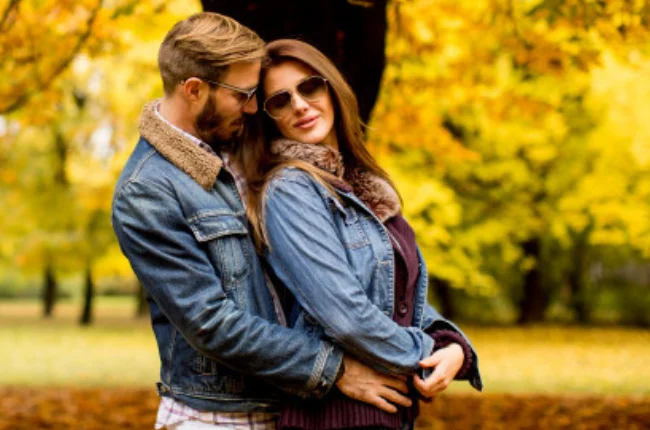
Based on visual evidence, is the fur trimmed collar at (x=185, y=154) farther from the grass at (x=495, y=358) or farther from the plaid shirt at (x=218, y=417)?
the grass at (x=495, y=358)

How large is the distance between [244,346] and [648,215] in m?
17.4

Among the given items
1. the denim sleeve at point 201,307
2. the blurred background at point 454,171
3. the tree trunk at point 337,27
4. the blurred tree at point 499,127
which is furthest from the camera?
the blurred background at point 454,171

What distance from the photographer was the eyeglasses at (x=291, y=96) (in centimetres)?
278

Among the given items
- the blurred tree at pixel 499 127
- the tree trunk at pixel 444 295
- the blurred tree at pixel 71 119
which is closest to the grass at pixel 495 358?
the tree trunk at pixel 444 295

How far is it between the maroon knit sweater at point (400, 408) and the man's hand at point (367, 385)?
0.09 feet

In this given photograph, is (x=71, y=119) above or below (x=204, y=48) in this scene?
below

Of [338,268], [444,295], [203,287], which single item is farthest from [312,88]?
[444,295]

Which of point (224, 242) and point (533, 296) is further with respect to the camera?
point (533, 296)

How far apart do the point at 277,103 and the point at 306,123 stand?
0.12 m

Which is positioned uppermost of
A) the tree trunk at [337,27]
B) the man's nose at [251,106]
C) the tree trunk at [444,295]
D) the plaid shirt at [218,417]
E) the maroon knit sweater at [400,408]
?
the tree trunk at [337,27]

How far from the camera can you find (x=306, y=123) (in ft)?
9.14

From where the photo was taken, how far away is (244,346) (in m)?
2.34

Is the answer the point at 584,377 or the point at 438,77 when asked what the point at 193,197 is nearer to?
the point at 438,77

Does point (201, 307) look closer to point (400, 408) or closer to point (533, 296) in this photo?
point (400, 408)
